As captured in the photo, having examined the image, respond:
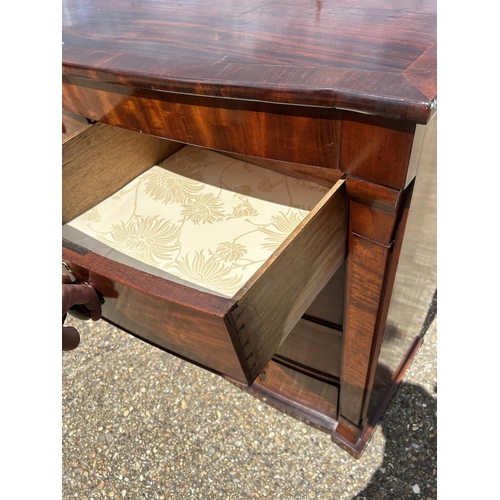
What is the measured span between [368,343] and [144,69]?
463 mm

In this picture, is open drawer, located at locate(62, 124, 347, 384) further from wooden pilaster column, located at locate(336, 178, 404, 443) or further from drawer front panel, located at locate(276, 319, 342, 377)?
drawer front panel, located at locate(276, 319, 342, 377)

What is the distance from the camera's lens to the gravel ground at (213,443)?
86 centimetres

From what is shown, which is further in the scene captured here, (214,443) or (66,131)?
(214,443)

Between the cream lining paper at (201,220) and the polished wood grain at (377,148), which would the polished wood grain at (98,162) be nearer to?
the cream lining paper at (201,220)

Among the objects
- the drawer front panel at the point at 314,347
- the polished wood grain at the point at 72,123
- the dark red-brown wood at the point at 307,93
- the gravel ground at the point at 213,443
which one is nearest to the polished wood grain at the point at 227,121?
the dark red-brown wood at the point at 307,93

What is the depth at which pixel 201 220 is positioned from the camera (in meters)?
0.64

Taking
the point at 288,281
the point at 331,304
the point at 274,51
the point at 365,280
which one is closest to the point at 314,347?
the point at 331,304

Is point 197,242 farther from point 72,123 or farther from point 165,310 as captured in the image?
point 72,123

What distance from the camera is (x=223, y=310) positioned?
1.25 feet

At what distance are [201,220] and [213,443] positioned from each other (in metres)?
0.51

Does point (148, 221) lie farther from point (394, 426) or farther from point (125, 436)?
point (394, 426)

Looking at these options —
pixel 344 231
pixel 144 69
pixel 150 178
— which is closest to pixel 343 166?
pixel 344 231

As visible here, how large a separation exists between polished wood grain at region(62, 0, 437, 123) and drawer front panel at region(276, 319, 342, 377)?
0.43 meters

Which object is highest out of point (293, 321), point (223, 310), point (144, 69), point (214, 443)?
point (144, 69)
